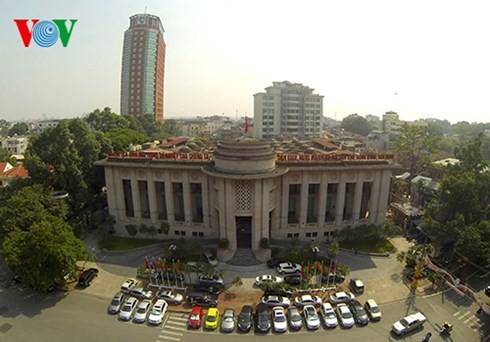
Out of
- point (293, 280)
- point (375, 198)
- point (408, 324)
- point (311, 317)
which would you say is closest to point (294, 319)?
point (311, 317)

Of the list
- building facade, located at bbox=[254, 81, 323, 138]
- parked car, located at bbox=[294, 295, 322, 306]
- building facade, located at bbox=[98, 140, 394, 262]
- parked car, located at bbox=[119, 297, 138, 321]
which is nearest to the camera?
parked car, located at bbox=[119, 297, 138, 321]

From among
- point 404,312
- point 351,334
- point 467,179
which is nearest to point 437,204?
point 467,179

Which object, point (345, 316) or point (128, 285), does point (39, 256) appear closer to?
point (128, 285)

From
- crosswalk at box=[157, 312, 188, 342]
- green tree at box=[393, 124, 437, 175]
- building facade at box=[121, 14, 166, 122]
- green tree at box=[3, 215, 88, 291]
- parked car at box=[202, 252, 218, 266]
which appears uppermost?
building facade at box=[121, 14, 166, 122]

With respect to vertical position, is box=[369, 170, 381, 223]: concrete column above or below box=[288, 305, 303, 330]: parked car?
above

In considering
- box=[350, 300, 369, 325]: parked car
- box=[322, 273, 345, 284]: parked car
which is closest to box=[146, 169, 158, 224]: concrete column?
box=[322, 273, 345, 284]: parked car

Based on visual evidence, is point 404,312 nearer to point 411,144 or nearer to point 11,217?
point 11,217

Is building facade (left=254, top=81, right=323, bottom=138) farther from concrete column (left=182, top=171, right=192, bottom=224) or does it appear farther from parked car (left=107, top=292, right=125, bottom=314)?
parked car (left=107, top=292, right=125, bottom=314)

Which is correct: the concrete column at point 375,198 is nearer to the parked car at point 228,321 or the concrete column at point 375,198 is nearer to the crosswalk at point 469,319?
the crosswalk at point 469,319
